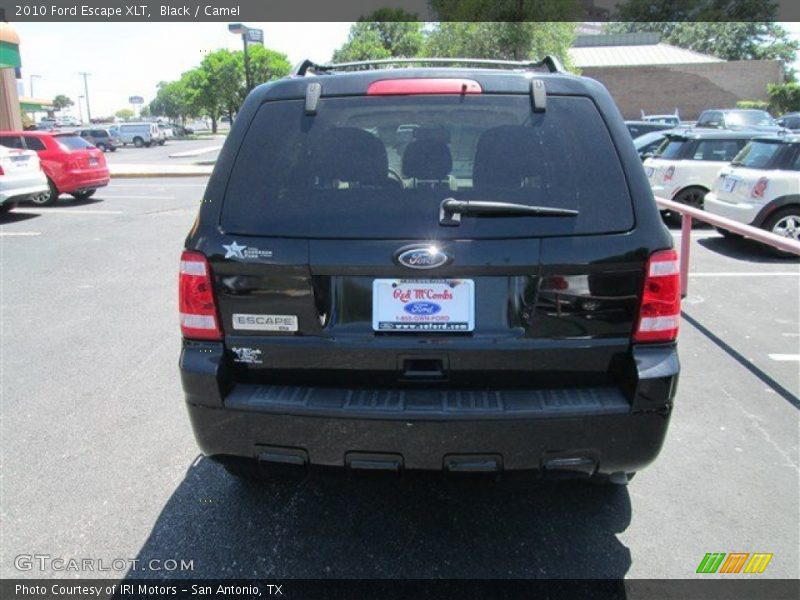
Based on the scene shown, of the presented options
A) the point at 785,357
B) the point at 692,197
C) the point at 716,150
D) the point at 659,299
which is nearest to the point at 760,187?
the point at 692,197

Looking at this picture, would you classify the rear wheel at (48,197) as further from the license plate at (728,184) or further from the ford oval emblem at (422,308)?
the ford oval emblem at (422,308)

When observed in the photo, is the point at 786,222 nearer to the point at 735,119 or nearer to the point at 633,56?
the point at 735,119

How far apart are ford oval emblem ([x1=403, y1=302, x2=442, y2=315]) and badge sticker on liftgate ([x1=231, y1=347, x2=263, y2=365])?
2.07ft

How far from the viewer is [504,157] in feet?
8.42

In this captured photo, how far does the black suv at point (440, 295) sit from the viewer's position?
2414 mm

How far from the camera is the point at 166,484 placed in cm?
343

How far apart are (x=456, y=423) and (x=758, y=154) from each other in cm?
887

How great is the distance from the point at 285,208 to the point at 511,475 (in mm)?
1375

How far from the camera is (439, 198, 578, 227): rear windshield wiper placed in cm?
241

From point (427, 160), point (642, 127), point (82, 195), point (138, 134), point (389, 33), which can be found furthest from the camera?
point (389, 33)

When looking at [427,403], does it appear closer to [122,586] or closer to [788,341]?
[122,586]

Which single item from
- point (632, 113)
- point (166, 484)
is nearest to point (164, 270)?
point (166, 484)

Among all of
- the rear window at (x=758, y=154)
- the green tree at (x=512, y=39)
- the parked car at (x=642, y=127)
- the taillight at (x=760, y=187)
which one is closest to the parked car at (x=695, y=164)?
the rear window at (x=758, y=154)

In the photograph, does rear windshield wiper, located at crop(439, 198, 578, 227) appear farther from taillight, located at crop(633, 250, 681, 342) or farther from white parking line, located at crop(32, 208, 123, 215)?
white parking line, located at crop(32, 208, 123, 215)
